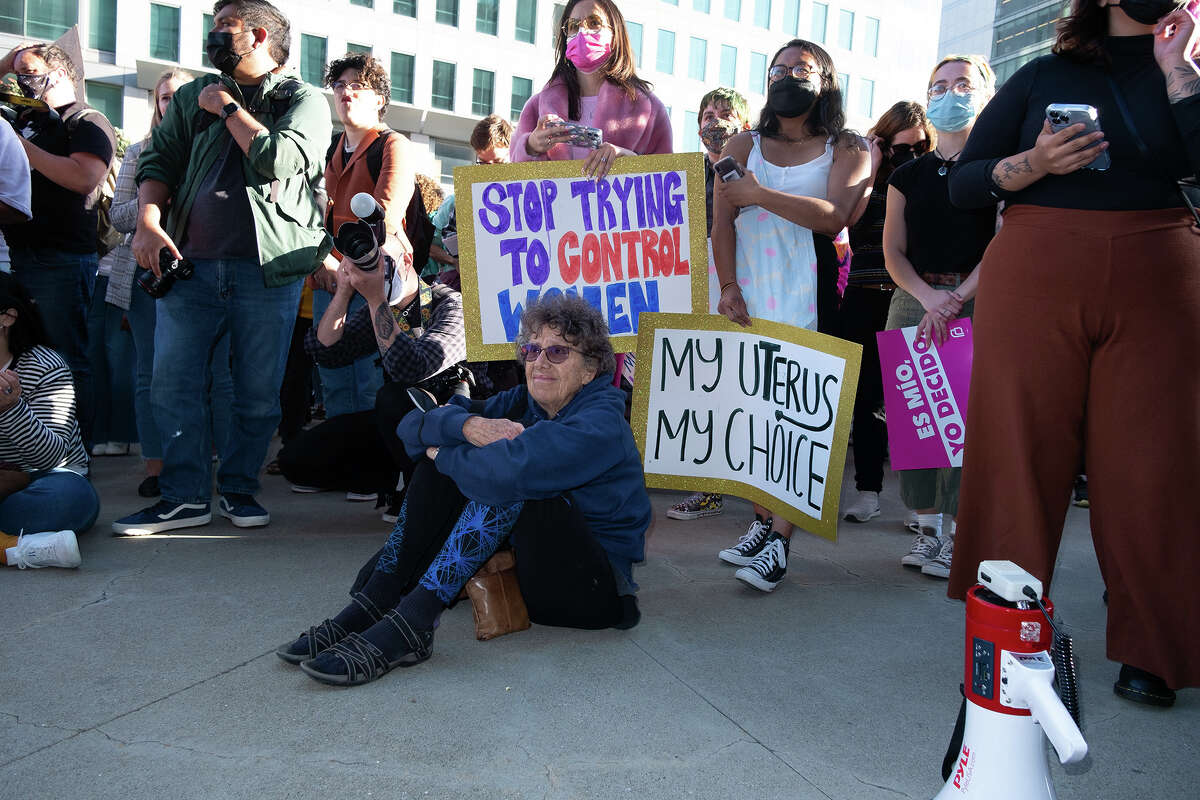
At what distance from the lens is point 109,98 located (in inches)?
1022

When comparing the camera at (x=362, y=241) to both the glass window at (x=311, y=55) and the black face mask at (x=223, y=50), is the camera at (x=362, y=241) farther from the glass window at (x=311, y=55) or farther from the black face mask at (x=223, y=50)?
the glass window at (x=311, y=55)

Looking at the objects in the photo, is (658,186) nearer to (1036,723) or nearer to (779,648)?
(779,648)

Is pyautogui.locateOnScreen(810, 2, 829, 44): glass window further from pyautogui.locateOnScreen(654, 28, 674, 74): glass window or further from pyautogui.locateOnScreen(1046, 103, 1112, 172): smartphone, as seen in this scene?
pyautogui.locateOnScreen(1046, 103, 1112, 172): smartphone

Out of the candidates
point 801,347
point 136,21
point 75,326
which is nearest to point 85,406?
point 75,326

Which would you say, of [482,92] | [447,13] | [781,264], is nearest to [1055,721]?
[781,264]

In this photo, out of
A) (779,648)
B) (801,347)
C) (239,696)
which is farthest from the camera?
(801,347)

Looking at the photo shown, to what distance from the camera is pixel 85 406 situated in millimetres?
5039

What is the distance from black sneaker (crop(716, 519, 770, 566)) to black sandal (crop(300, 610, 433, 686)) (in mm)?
1471

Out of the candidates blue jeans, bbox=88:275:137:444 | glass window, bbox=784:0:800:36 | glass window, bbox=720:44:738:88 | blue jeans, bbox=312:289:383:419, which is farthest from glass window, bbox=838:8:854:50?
blue jeans, bbox=312:289:383:419

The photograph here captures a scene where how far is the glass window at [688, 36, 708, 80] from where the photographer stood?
1433 inches

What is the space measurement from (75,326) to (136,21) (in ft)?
83.4

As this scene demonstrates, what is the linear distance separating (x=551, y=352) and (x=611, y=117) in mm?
1333

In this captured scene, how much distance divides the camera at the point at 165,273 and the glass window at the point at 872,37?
43340 mm

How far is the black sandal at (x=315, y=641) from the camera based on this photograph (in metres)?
2.49
